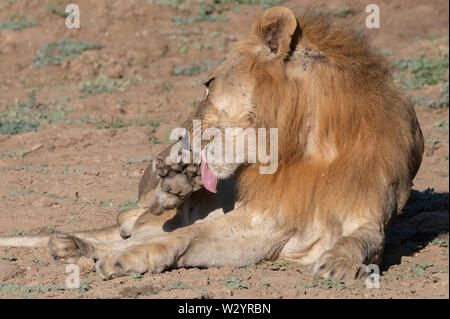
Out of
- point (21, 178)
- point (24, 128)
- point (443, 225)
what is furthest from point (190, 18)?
point (443, 225)

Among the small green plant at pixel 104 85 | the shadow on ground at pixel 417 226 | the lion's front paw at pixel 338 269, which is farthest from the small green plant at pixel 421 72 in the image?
the lion's front paw at pixel 338 269

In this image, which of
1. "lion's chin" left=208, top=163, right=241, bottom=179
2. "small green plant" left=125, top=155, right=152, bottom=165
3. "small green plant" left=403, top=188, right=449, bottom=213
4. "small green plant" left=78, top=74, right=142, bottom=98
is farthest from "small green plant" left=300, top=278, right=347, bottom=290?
"small green plant" left=78, top=74, right=142, bottom=98

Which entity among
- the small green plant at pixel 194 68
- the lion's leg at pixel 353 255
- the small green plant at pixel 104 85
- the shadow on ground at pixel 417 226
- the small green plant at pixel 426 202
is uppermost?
the small green plant at pixel 194 68

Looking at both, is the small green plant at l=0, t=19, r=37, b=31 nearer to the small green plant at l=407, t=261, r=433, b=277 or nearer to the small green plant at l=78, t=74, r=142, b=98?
the small green plant at l=78, t=74, r=142, b=98

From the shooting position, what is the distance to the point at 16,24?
16.6 metres

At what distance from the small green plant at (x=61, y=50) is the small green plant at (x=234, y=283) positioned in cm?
1063

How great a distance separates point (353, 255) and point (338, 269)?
0.19 m

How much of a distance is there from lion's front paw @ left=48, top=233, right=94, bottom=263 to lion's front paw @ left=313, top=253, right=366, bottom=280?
1548 millimetres

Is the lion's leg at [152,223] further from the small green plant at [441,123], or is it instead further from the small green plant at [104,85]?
the small green plant at [104,85]

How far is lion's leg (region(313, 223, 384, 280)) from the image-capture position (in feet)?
16.2

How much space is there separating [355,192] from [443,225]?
1995 millimetres

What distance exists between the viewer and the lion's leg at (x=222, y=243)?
17.5 feet

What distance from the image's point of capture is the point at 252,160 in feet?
A: 17.3

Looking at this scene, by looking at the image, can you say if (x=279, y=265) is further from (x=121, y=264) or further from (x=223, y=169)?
(x=121, y=264)
